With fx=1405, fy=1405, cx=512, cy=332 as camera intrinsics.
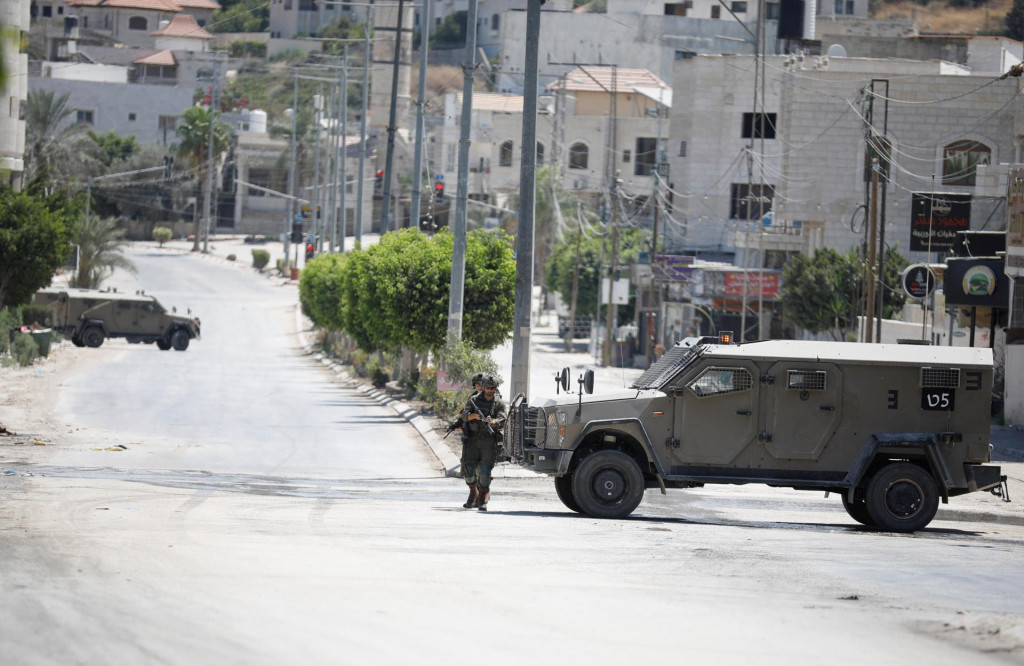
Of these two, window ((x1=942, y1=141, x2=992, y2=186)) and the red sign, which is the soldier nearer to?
the red sign

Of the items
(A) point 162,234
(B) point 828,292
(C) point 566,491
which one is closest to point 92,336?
(B) point 828,292

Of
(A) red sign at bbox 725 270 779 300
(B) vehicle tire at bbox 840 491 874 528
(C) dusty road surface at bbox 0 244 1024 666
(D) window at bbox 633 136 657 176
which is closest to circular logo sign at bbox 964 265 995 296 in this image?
(C) dusty road surface at bbox 0 244 1024 666

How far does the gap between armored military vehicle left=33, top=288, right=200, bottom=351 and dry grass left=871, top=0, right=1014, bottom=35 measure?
325ft

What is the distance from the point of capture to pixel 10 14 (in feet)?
138

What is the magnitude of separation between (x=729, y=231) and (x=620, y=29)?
1873 inches

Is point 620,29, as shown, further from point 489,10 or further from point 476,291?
point 476,291

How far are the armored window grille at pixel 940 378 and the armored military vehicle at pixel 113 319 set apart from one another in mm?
44046

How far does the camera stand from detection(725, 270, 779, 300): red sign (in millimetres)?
55062

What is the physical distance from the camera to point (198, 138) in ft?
402

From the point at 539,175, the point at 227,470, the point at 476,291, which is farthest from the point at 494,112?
the point at 227,470

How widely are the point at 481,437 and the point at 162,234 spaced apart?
108292mm

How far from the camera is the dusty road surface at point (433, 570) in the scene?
338 inches

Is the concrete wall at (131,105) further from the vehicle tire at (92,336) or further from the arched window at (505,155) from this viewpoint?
the vehicle tire at (92,336)

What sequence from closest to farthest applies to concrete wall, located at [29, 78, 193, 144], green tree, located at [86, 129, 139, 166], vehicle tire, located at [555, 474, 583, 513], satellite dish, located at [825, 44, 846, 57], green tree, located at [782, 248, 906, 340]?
vehicle tire, located at [555, 474, 583, 513], green tree, located at [782, 248, 906, 340], satellite dish, located at [825, 44, 846, 57], green tree, located at [86, 129, 139, 166], concrete wall, located at [29, 78, 193, 144]
